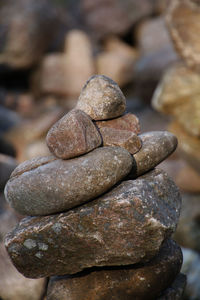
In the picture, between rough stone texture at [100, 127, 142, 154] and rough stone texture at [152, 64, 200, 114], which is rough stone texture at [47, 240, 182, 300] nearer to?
rough stone texture at [100, 127, 142, 154]

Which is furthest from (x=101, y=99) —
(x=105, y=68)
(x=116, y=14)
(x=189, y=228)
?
(x=116, y=14)

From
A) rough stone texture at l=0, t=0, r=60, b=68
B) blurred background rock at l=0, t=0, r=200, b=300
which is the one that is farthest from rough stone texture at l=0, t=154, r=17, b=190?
rough stone texture at l=0, t=0, r=60, b=68

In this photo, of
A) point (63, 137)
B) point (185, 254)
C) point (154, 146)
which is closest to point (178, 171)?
point (185, 254)

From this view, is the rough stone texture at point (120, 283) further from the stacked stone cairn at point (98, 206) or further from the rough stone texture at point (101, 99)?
the rough stone texture at point (101, 99)

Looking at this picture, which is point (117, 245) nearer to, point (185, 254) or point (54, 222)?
point (54, 222)

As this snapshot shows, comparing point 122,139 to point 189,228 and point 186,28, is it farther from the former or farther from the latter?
point 186,28
